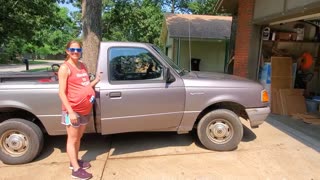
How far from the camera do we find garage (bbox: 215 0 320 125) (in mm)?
7734

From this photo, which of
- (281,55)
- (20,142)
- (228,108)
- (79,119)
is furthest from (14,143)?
(281,55)

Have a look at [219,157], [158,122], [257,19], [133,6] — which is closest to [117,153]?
[158,122]

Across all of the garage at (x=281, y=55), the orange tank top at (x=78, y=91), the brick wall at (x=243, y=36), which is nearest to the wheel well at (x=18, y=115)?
the orange tank top at (x=78, y=91)

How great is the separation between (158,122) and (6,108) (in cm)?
240

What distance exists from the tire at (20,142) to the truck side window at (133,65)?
149cm

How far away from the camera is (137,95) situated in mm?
4543

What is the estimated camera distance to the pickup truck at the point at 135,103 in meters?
4.35

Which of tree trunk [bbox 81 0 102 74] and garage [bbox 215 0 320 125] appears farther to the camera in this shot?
garage [bbox 215 0 320 125]

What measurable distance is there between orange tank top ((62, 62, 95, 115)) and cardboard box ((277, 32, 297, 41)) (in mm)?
6824

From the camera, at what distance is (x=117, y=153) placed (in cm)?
493

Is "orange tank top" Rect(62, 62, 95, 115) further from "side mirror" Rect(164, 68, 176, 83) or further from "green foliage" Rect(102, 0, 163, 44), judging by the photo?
"green foliage" Rect(102, 0, 163, 44)

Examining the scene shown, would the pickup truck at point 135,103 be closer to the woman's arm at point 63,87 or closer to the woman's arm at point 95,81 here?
the woman's arm at point 95,81

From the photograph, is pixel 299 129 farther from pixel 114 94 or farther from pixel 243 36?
pixel 114 94

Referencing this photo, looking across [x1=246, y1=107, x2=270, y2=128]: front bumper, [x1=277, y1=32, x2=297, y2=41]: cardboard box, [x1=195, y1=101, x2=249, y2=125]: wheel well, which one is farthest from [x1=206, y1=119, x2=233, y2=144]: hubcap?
[x1=277, y1=32, x2=297, y2=41]: cardboard box
